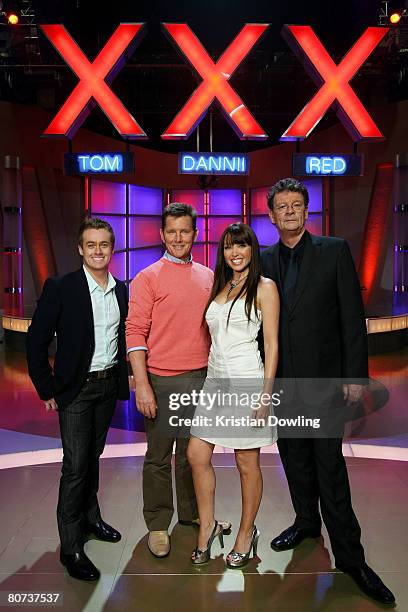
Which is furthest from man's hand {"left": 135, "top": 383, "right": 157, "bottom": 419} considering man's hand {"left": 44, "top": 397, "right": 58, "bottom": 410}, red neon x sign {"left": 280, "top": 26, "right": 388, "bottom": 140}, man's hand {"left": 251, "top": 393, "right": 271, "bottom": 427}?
red neon x sign {"left": 280, "top": 26, "right": 388, "bottom": 140}

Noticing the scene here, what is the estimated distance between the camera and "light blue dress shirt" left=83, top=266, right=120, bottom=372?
7.85ft

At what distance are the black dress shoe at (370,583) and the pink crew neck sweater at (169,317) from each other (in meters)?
1.04

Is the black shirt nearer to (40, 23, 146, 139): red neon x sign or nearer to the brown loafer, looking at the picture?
the brown loafer

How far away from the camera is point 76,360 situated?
7.62ft

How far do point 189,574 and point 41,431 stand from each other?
2.39 m

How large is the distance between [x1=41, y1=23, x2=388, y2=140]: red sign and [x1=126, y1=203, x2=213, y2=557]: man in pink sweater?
5.42 metres

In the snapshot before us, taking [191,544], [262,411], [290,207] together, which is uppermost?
[290,207]

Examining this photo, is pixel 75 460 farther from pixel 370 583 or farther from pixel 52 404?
pixel 370 583

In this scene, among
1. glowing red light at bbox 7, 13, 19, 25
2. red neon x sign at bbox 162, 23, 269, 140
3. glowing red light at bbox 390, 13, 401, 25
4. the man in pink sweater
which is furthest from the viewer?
glowing red light at bbox 7, 13, 19, 25

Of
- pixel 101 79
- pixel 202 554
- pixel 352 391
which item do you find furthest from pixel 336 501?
pixel 101 79

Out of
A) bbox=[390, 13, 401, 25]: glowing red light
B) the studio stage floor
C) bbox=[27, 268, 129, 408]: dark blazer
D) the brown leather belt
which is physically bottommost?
the studio stage floor

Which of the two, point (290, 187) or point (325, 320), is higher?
point (290, 187)

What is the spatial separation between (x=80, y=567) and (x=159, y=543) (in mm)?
352

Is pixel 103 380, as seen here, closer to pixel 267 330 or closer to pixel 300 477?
pixel 267 330
